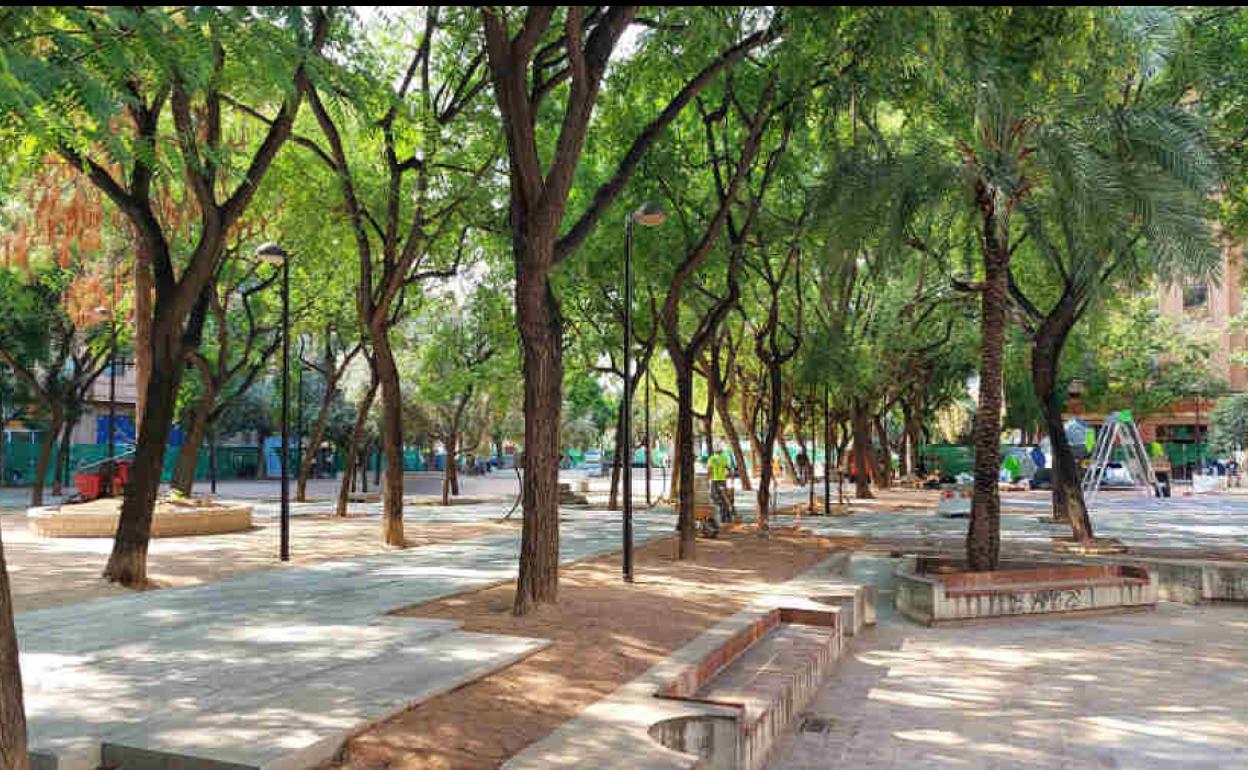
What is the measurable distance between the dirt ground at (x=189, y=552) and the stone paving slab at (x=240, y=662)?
41.2 inches

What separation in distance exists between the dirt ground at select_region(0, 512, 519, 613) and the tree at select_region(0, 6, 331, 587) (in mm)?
904

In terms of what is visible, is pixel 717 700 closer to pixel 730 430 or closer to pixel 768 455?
pixel 768 455

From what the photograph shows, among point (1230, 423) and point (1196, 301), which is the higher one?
point (1196, 301)

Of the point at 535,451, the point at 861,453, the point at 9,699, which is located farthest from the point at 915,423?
the point at 9,699

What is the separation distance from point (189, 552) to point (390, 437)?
3861 millimetres

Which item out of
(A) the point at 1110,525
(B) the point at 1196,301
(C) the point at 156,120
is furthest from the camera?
(B) the point at 1196,301

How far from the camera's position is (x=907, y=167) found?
44.5 ft

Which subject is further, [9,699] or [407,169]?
[407,169]

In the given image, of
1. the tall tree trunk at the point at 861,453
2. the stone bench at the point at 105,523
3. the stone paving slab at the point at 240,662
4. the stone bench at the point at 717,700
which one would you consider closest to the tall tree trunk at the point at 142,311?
the stone bench at the point at 105,523

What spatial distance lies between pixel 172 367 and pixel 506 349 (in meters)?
19.3

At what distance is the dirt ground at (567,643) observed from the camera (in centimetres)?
562

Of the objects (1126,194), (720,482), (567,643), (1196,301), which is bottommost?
(567,643)

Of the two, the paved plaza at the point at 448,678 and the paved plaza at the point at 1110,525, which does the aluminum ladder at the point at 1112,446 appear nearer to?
the paved plaza at the point at 1110,525

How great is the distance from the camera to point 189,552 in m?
16.6
